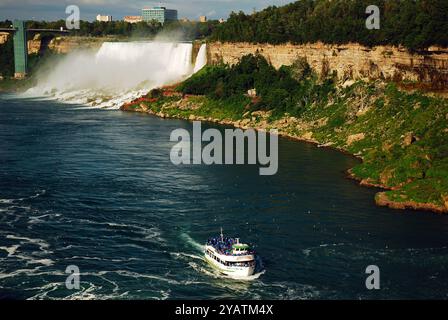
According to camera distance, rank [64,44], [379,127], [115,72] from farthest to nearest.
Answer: [64,44]
[115,72]
[379,127]

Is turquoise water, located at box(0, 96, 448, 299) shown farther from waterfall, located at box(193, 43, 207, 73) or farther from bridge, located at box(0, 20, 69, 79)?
bridge, located at box(0, 20, 69, 79)

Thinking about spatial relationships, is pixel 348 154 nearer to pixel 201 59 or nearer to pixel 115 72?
pixel 201 59

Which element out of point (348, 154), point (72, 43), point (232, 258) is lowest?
point (232, 258)

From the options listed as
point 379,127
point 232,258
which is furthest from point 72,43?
point 232,258

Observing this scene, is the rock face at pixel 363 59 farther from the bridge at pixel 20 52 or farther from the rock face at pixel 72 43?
the bridge at pixel 20 52

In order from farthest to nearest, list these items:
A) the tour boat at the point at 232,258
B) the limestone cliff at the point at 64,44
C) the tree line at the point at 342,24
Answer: the limestone cliff at the point at 64,44 → the tree line at the point at 342,24 → the tour boat at the point at 232,258

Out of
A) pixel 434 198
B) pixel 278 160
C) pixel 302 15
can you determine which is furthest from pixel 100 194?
pixel 302 15

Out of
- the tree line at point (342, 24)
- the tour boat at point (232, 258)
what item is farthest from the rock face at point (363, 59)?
the tour boat at point (232, 258)

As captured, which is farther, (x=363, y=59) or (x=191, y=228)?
(x=363, y=59)
